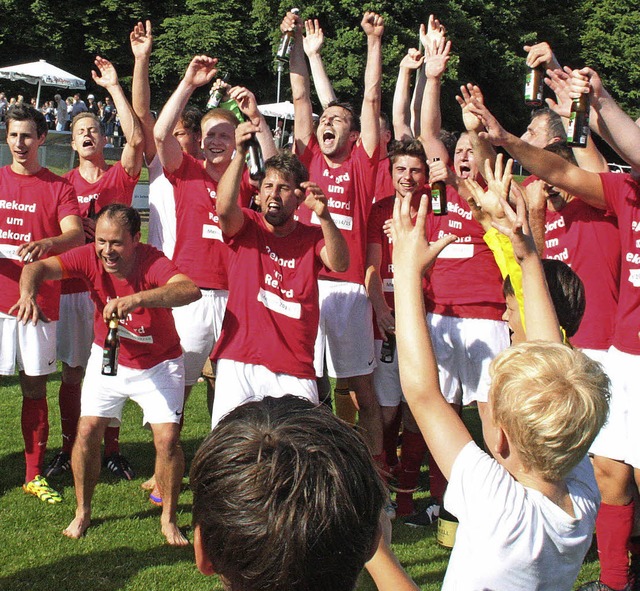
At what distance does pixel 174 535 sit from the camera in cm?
533

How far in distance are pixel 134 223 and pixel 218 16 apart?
41419 millimetres

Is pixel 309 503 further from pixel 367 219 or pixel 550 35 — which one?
pixel 550 35

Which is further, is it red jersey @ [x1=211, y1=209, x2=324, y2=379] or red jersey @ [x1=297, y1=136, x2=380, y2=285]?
red jersey @ [x1=297, y1=136, x2=380, y2=285]

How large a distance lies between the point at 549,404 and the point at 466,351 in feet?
11.5

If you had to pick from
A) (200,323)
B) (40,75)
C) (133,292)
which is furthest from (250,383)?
(40,75)

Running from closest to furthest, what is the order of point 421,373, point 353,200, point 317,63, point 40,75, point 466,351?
1. point 421,373
2. point 466,351
3. point 353,200
4. point 317,63
5. point 40,75

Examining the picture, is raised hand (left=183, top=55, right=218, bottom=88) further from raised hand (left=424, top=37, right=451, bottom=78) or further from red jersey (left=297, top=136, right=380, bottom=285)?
raised hand (left=424, top=37, right=451, bottom=78)

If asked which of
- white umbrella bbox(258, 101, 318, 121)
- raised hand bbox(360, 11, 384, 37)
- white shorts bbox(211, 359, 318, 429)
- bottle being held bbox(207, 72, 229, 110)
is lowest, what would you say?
white shorts bbox(211, 359, 318, 429)

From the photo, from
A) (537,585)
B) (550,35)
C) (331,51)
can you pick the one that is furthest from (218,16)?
(537,585)

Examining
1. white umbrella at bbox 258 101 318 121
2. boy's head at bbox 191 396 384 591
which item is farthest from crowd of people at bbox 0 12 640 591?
white umbrella at bbox 258 101 318 121

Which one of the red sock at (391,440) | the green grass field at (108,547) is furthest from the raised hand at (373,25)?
the green grass field at (108,547)

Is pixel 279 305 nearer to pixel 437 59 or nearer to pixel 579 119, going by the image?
pixel 579 119

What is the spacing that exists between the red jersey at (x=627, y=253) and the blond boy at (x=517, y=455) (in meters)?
2.32

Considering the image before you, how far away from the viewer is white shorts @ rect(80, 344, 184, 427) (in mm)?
5359
